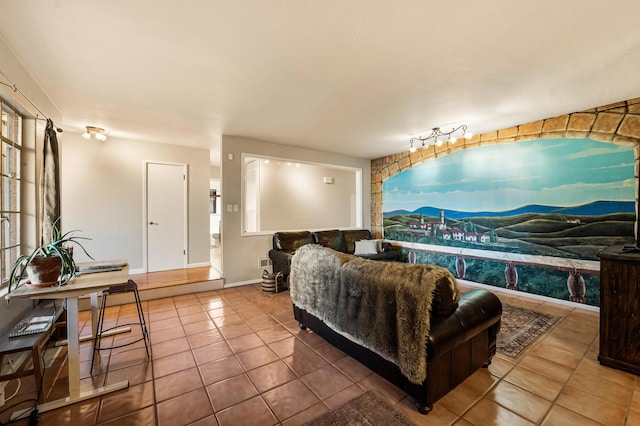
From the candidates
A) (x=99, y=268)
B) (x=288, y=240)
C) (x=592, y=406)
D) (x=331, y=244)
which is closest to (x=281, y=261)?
(x=288, y=240)

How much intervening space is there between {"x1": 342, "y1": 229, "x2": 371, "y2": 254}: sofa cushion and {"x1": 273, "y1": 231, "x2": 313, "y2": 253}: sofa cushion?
102 centimetres

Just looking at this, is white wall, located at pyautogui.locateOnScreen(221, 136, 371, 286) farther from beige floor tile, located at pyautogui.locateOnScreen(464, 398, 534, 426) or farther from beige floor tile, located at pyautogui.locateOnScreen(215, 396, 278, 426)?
beige floor tile, located at pyautogui.locateOnScreen(464, 398, 534, 426)

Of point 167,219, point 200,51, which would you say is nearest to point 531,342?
point 200,51

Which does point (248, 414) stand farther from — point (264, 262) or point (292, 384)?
point (264, 262)

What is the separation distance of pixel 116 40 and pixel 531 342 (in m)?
4.50

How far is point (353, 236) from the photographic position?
5.74 m

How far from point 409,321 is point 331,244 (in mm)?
3673

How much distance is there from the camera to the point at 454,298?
5.39 ft

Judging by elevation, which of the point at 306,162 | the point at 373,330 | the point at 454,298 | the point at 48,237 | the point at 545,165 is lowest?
the point at 373,330

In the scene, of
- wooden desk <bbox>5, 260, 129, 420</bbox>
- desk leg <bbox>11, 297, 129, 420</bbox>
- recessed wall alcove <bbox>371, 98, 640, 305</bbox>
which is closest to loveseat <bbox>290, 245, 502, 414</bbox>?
wooden desk <bbox>5, 260, 129, 420</bbox>

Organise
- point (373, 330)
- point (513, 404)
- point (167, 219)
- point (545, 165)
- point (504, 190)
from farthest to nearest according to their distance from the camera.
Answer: point (167, 219) < point (504, 190) < point (545, 165) < point (373, 330) < point (513, 404)

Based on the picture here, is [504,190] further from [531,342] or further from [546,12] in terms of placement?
[546,12]

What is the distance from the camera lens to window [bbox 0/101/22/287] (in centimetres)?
213

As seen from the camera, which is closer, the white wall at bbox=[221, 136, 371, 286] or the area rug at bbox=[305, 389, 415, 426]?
the area rug at bbox=[305, 389, 415, 426]
